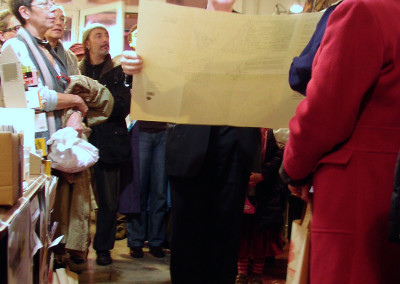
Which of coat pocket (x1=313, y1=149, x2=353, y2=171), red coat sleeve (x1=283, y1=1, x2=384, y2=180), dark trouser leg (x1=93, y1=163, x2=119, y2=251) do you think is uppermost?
red coat sleeve (x1=283, y1=1, x2=384, y2=180)

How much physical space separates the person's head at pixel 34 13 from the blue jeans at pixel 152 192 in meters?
1.06

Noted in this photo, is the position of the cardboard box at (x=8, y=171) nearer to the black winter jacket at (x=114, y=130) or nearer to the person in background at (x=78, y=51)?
the black winter jacket at (x=114, y=130)

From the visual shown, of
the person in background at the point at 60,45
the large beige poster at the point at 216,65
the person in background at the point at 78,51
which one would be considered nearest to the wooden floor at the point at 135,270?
the person in background at the point at 60,45

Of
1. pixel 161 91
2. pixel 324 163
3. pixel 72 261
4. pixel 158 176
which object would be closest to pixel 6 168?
pixel 161 91

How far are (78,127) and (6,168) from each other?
1.06m

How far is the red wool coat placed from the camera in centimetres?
94

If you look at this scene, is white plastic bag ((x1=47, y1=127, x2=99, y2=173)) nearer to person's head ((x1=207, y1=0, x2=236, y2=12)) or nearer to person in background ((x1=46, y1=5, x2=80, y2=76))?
person in background ((x1=46, y1=5, x2=80, y2=76))

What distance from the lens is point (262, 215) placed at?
7.93 ft

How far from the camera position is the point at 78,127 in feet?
6.61

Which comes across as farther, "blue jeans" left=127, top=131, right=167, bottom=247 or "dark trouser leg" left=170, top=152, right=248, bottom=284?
"blue jeans" left=127, top=131, right=167, bottom=247

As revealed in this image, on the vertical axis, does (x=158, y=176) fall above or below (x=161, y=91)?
below

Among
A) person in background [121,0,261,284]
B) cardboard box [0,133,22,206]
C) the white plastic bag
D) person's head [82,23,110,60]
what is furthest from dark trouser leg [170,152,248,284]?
person's head [82,23,110,60]

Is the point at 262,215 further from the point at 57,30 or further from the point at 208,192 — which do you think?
the point at 57,30

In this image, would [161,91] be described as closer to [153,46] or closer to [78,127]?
[153,46]
